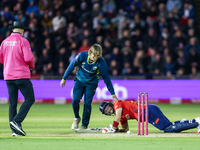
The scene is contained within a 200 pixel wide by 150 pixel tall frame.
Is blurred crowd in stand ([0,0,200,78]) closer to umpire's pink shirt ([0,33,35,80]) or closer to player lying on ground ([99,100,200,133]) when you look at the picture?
player lying on ground ([99,100,200,133])

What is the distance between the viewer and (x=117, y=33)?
19469mm

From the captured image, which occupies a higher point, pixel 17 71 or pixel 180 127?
pixel 17 71

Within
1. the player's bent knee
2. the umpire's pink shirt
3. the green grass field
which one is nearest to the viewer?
the green grass field

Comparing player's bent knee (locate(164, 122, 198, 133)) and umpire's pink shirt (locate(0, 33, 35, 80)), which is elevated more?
umpire's pink shirt (locate(0, 33, 35, 80))

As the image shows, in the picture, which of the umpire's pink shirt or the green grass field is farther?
the umpire's pink shirt

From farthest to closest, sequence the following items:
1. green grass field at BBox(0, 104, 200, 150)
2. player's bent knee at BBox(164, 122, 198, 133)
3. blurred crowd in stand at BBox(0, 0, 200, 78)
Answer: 1. blurred crowd in stand at BBox(0, 0, 200, 78)
2. player's bent knee at BBox(164, 122, 198, 133)
3. green grass field at BBox(0, 104, 200, 150)

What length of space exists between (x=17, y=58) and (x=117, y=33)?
11.6 meters

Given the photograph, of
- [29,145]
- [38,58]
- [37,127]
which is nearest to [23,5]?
[38,58]

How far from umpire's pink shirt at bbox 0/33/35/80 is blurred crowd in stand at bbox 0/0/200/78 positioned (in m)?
9.55

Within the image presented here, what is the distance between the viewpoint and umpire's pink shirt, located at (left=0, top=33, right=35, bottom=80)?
8203mm

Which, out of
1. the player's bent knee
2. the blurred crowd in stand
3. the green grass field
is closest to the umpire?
the green grass field

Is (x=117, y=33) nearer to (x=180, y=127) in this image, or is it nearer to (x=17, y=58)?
(x=180, y=127)

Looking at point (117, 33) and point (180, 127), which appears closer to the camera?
point (180, 127)

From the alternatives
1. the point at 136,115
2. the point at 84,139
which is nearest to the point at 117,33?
the point at 136,115
